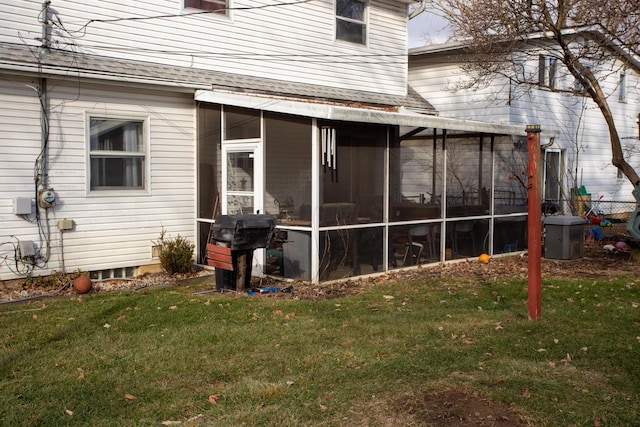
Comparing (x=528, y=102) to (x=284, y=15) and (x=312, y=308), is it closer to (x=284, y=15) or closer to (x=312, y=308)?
(x=284, y=15)

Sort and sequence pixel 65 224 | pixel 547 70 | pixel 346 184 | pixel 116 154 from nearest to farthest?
1. pixel 65 224
2. pixel 346 184
3. pixel 116 154
4. pixel 547 70

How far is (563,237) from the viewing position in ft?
42.2

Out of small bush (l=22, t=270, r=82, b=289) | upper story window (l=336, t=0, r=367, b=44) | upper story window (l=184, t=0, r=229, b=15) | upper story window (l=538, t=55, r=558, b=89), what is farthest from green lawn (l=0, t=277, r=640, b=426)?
upper story window (l=538, t=55, r=558, b=89)

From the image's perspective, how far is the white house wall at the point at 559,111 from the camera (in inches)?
707

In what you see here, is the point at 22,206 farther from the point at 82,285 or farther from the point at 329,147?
the point at 329,147

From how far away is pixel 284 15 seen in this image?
13438mm

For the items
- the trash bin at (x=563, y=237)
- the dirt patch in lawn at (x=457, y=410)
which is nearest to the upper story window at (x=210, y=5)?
the trash bin at (x=563, y=237)

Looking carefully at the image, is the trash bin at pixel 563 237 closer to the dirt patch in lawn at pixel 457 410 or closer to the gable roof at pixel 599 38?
the gable roof at pixel 599 38

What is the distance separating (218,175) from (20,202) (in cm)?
333

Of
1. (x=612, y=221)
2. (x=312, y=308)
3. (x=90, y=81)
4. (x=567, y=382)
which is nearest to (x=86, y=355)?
(x=312, y=308)

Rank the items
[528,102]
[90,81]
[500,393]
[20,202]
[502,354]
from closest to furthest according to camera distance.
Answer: [500,393] → [502,354] → [20,202] → [90,81] → [528,102]

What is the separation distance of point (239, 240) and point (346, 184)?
251cm

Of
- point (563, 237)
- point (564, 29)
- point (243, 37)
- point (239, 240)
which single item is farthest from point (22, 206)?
point (564, 29)

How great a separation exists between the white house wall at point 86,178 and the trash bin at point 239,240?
249 centimetres
